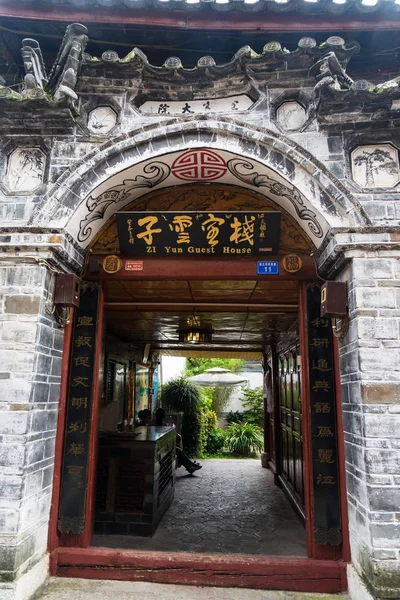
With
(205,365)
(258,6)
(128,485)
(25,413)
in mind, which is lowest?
(128,485)

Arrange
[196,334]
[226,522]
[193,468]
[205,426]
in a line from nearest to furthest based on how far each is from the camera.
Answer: [226,522]
[196,334]
[193,468]
[205,426]

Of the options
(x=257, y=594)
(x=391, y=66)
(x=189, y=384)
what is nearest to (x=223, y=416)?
(x=189, y=384)

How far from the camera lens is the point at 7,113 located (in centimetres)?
374

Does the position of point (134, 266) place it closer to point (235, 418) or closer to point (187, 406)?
point (187, 406)

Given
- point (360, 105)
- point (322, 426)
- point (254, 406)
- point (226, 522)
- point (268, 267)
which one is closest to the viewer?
point (360, 105)

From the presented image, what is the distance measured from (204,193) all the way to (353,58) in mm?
2157

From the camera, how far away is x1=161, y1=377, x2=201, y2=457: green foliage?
11.4m

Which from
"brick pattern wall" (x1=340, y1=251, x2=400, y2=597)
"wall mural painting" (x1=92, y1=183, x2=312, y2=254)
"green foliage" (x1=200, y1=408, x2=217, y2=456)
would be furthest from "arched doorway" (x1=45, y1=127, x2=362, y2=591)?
"green foliage" (x1=200, y1=408, x2=217, y2=456)

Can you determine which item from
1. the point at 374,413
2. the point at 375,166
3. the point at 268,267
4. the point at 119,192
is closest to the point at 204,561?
the point at 374,413

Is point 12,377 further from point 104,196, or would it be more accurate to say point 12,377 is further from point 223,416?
point 223,416

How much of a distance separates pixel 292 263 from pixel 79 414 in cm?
268

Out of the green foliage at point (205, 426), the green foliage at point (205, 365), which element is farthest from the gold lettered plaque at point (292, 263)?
the green foliage at point (205, 365)

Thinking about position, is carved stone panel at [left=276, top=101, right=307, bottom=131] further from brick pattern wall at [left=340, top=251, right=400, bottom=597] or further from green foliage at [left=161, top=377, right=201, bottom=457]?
green foliage at [left=161, top=377, right=201, bottom=457]

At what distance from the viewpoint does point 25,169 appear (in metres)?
3.86
